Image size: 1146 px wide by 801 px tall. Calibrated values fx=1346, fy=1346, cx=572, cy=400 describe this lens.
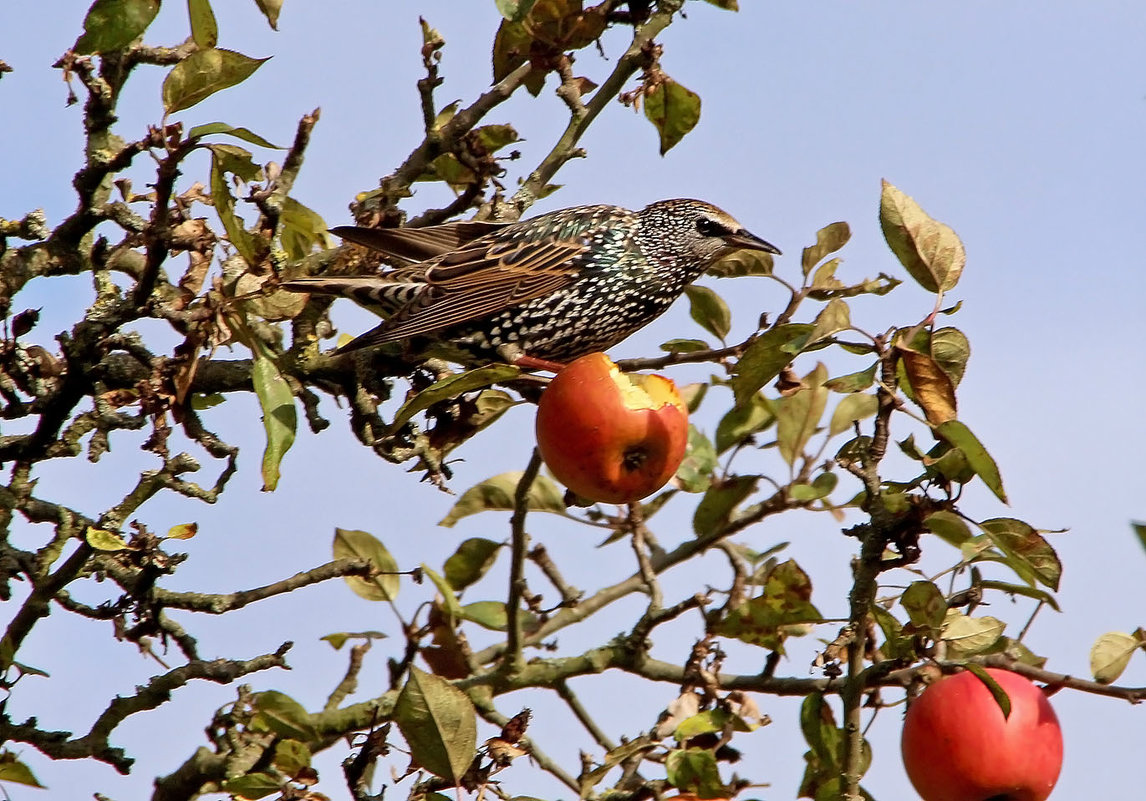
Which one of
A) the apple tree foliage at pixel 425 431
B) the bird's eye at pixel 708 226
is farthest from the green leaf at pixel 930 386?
the bird's eye at pixel 708 226

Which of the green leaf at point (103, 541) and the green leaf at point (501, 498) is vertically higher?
the green leaf at point (501, 498)

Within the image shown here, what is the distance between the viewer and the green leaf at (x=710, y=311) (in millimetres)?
4543

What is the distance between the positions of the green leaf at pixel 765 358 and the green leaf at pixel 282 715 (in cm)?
151

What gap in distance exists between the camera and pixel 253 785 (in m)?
3.20

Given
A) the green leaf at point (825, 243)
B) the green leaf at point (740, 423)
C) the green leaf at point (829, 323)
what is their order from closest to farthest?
the green leaf at point (829, 323) < the green leaf at point (825, 243) < the green leaf at point (740, 423)

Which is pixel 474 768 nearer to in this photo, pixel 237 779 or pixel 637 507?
pixel 237 779

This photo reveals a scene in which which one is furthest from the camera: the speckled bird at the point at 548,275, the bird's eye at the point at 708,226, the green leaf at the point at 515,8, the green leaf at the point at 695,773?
the bird's eye at the point at 708,226

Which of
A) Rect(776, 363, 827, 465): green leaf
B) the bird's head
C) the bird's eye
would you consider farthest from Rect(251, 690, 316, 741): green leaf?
the bird's eye

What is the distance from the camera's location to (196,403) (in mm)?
4316

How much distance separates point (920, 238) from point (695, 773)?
4.75ft

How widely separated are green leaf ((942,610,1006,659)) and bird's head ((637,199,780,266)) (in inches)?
80.5

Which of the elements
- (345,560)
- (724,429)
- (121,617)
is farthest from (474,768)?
(724,429)

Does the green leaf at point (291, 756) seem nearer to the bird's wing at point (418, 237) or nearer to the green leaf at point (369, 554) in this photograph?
the green leaf at point (369, 554)

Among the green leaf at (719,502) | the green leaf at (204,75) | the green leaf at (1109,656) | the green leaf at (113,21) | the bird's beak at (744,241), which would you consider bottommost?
the green leaf at (1109,656)
